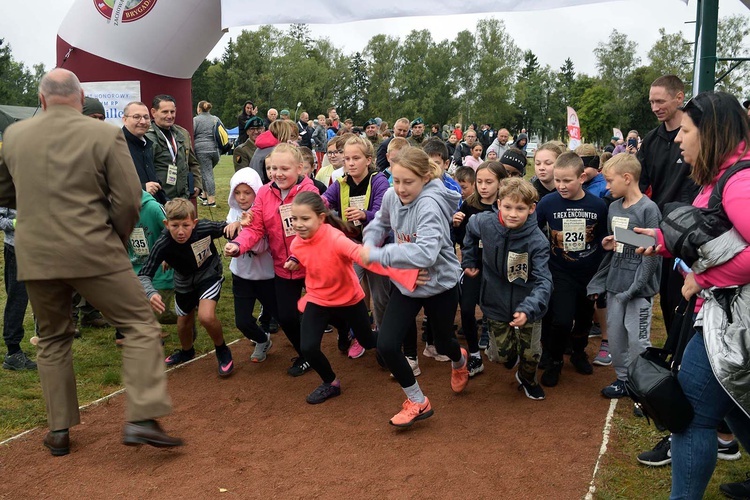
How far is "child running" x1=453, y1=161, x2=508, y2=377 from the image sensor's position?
554 cm

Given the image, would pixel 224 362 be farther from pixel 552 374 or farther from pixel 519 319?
pixel 552 374

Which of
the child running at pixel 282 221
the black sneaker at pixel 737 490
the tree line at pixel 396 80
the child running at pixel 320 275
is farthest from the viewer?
the tree line at pixel 396 80

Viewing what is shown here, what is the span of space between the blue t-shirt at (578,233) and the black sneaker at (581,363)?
82 cm

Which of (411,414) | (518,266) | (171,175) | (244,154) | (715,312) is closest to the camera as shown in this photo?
(715,312)

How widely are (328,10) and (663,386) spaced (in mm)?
5931

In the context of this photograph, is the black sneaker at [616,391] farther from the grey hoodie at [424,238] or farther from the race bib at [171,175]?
the race bib at [171,175]

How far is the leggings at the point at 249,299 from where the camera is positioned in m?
5.73

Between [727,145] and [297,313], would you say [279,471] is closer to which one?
[297,313]

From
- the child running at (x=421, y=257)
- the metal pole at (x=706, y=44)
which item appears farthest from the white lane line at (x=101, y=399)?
the metal pole at (x=706, y=44)

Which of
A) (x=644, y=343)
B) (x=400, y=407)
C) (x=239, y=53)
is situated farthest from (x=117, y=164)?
(x=239, y=53)

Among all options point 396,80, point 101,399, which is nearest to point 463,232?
point 101,399

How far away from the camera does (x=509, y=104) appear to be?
256 feet

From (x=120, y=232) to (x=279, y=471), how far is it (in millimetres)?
1791

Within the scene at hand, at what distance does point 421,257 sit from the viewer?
4.14 m
